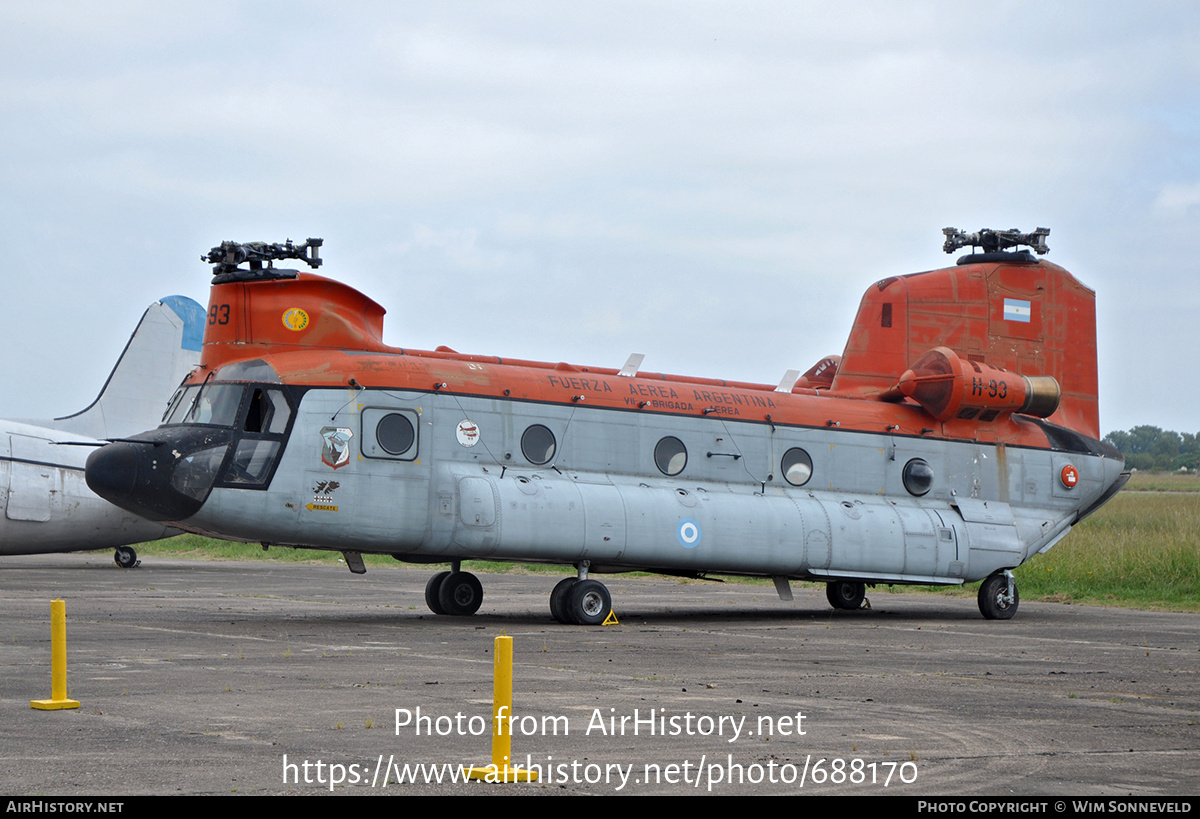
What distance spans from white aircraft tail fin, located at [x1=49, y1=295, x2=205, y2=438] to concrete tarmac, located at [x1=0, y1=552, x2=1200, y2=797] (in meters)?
15.4

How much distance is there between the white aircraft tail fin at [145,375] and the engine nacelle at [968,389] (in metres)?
22.7

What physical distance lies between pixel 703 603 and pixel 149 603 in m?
10.6

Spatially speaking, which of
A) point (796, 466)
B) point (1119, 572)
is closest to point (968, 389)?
point (796, 466)

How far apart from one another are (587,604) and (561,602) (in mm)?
386

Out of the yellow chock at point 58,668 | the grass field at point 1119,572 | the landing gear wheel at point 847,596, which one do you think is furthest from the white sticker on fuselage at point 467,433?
the grass field at point 1119,572

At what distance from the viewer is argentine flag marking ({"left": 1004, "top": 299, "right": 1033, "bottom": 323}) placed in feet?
80.4

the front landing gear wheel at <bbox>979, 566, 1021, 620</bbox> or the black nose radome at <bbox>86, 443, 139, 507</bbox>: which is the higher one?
the black nose radome at <bbox>86, 443, 139, 507</bbox>

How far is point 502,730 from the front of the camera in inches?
301

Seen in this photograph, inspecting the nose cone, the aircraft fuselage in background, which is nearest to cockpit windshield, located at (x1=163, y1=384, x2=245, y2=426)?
the nose cone

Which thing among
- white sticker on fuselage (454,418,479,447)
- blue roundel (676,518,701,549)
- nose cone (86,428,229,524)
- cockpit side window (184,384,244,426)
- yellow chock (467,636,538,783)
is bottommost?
yellow chock (467,636,538,783)

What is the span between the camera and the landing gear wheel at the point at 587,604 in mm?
18891

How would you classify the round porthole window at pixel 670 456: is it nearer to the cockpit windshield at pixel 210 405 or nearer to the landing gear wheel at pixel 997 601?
the landing gear wheel at pixel 997 601

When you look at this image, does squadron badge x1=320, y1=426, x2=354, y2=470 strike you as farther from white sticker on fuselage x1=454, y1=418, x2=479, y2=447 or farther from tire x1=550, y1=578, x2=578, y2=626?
tire x1=550, y1=578, x2=578, y2=626
